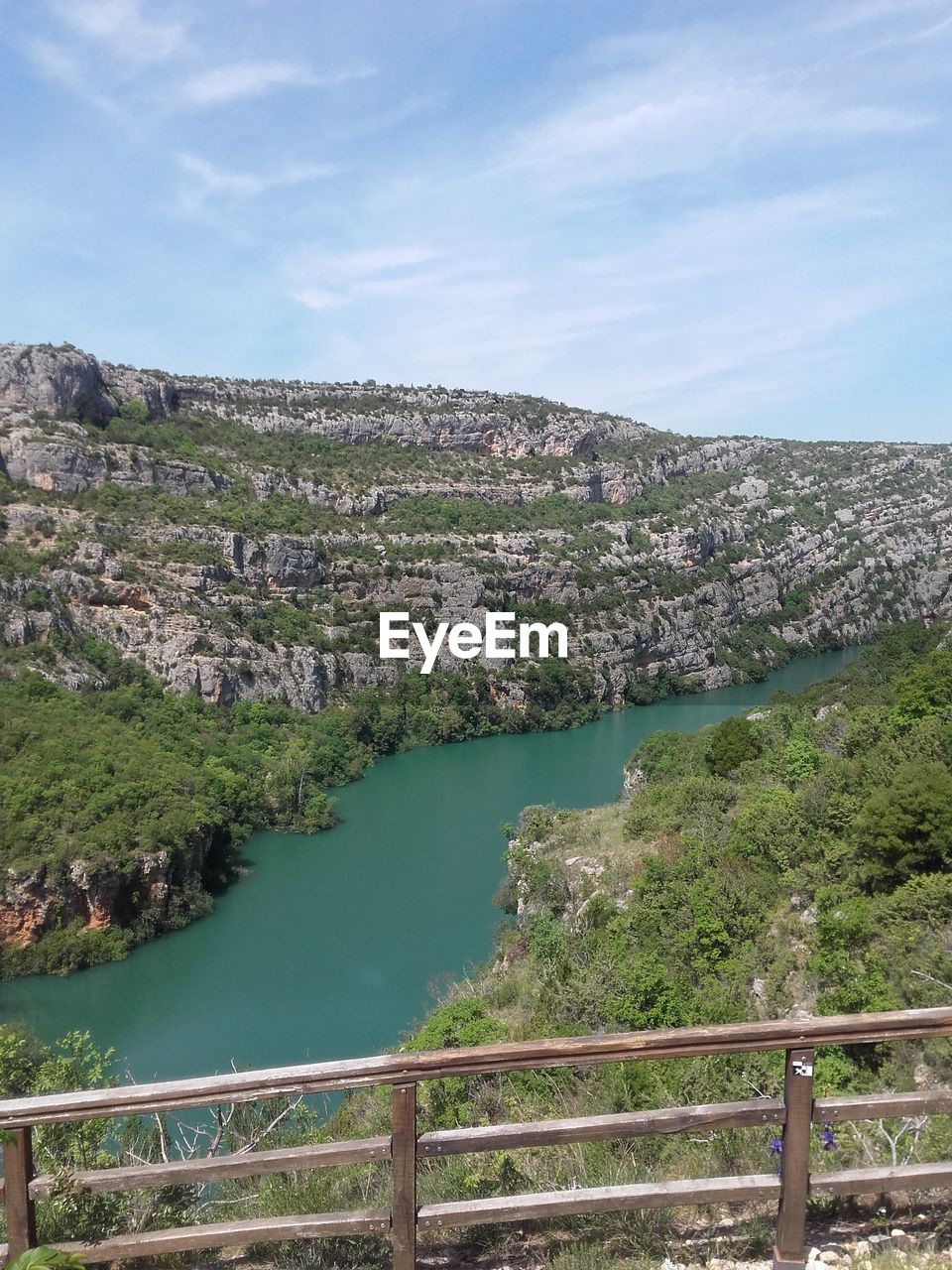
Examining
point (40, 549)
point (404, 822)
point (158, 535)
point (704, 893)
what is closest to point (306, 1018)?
point (704, 893)

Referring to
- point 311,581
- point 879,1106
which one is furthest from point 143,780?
point 879,1106

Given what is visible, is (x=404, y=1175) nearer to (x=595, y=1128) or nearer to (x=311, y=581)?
(x=595, y=1128)

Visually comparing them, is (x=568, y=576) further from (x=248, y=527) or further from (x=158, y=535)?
(x=158, y=535)

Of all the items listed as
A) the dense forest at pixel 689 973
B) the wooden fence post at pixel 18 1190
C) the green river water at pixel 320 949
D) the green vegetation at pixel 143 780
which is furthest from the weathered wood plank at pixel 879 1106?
the green vegetation at pixel 143 780

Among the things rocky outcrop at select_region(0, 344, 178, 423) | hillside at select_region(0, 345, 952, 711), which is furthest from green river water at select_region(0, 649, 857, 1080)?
rocky outcrop at select_region(0, 344, 178, 423)

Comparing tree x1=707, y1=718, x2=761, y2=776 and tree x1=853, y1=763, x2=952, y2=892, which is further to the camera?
tree x1=707, y1=718, x2=761, y2=776

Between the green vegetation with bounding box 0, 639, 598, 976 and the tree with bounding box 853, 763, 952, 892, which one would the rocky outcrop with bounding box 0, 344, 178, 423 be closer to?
the green vegetation with bounding box 0, 639, 598, 976

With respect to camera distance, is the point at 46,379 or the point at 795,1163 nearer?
the point at 795,1163
